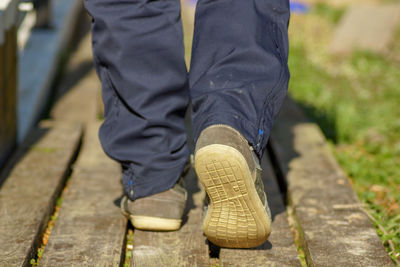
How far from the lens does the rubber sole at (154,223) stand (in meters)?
1.61

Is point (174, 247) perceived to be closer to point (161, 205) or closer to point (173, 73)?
point (161, 205)

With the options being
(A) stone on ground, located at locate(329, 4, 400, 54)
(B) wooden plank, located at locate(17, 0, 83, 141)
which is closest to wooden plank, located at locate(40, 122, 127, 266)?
(B) wooden plank, located at locate(17, 0, 83, 141)

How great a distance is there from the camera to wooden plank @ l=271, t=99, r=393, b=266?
60.6 inches

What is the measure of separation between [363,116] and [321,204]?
1472mm

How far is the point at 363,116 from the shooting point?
10.4ft

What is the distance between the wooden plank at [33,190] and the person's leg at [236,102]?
547 millimetres

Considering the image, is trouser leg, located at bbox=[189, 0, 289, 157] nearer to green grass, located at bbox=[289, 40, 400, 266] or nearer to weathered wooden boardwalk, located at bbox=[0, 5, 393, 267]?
weathered wooden boardwalk, located at bbox=[0, 5, 393, 267]

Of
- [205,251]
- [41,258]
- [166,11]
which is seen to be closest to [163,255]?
[205,251]

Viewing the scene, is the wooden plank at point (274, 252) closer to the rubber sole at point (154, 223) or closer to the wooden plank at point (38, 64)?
the rubber sole at point (154, 223)

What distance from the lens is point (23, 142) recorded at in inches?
91.0

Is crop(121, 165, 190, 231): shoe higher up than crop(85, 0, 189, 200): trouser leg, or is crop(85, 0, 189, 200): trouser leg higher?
crop(85, 0, 189, 200): trouser leg

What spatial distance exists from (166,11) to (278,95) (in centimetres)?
40

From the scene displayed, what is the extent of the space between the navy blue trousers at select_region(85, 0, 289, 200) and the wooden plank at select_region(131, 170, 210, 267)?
145 millimetres

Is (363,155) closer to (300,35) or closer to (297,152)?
(297,152)
